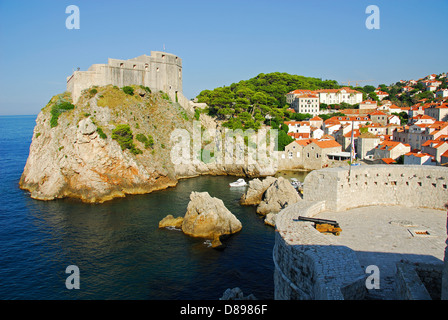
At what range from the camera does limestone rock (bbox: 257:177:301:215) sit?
1132 inches

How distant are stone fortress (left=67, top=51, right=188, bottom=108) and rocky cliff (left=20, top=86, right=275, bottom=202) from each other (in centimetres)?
125

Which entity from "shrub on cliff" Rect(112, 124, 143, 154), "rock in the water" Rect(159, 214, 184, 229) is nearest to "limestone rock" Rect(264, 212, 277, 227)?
"rock in the water" Rect(159, 214, 184, 229)

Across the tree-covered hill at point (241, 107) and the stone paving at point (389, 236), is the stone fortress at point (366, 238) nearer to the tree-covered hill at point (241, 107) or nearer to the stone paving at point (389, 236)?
the stone paving at point (389, 236)

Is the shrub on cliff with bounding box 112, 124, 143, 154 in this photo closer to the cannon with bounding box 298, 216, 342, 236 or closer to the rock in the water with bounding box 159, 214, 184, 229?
the rock in the water with bounding box 159, 214, 184, 229

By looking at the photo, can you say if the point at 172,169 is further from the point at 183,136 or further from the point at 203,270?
the point at 203,270

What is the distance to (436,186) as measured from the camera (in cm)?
1547

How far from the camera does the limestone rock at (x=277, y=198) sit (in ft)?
94.3

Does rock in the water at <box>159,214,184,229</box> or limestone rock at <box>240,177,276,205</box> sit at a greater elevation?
A: limestone rock at <box>240,177,276,205</box>

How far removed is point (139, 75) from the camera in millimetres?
47438

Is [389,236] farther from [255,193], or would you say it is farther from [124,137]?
[124,137]

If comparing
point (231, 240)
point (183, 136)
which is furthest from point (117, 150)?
point (231, 240)

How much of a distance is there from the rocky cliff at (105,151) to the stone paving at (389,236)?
2656 cm

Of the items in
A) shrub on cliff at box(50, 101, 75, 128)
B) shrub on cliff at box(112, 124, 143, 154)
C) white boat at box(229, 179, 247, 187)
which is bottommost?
white boat at box(229, 179, 247, 187)
